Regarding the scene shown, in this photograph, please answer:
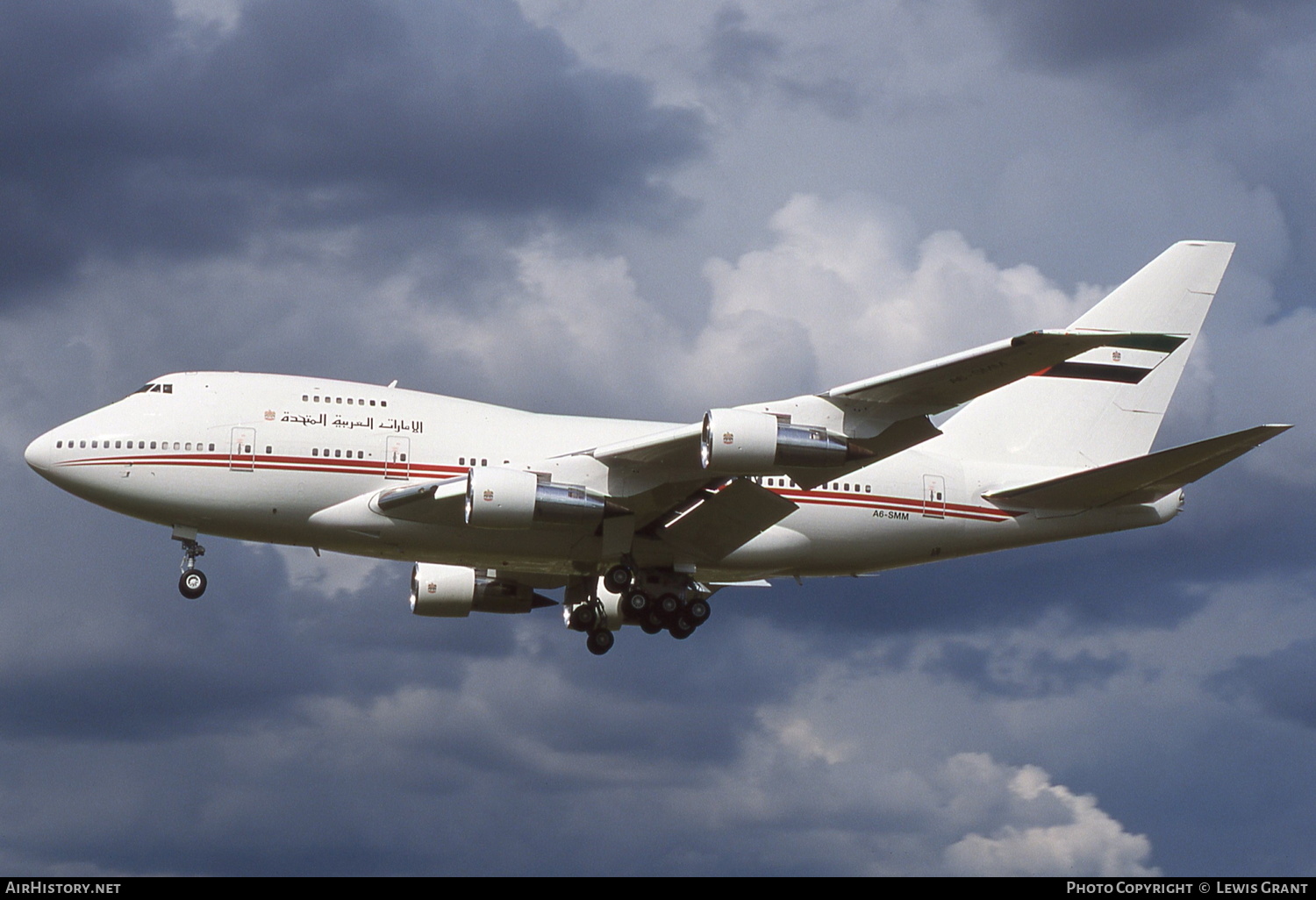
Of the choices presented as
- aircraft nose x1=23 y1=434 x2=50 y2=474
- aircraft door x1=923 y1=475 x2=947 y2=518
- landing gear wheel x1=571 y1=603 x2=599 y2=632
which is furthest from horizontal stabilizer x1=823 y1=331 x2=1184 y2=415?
aircraft nose x1=23 y1=434 x2=50 y2=474

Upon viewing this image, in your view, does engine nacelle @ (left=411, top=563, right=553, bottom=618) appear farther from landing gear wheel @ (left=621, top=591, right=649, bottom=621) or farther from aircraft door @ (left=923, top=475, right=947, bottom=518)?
aircraft door @ (left=923, top=475, right=947, bottom=518)

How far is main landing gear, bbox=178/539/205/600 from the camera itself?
131 feet

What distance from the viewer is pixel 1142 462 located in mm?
40031

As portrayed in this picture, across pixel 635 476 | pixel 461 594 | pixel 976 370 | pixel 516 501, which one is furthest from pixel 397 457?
pixel 976 370

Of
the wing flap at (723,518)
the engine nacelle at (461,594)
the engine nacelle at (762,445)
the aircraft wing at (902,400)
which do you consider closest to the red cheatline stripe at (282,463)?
the aircraft wing at (902,400)

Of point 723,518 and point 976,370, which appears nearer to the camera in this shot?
point 976,370

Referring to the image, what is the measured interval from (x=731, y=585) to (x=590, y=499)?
11.5 m

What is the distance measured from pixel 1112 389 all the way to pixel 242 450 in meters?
27.2

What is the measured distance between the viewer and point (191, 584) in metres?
40.0

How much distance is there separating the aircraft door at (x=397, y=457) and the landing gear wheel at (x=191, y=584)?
20.1 ft

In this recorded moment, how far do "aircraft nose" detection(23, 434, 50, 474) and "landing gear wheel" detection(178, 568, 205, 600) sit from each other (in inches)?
181

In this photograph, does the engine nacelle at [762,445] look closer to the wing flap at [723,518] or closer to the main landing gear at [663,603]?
the wing flap at [723,518]

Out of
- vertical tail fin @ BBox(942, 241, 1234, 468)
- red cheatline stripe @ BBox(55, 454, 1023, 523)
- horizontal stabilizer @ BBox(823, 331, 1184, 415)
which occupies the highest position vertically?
vertical tail fin @ BBox(942, 241, 1234, 468)

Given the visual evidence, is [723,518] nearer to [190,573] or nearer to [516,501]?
[516,501]
